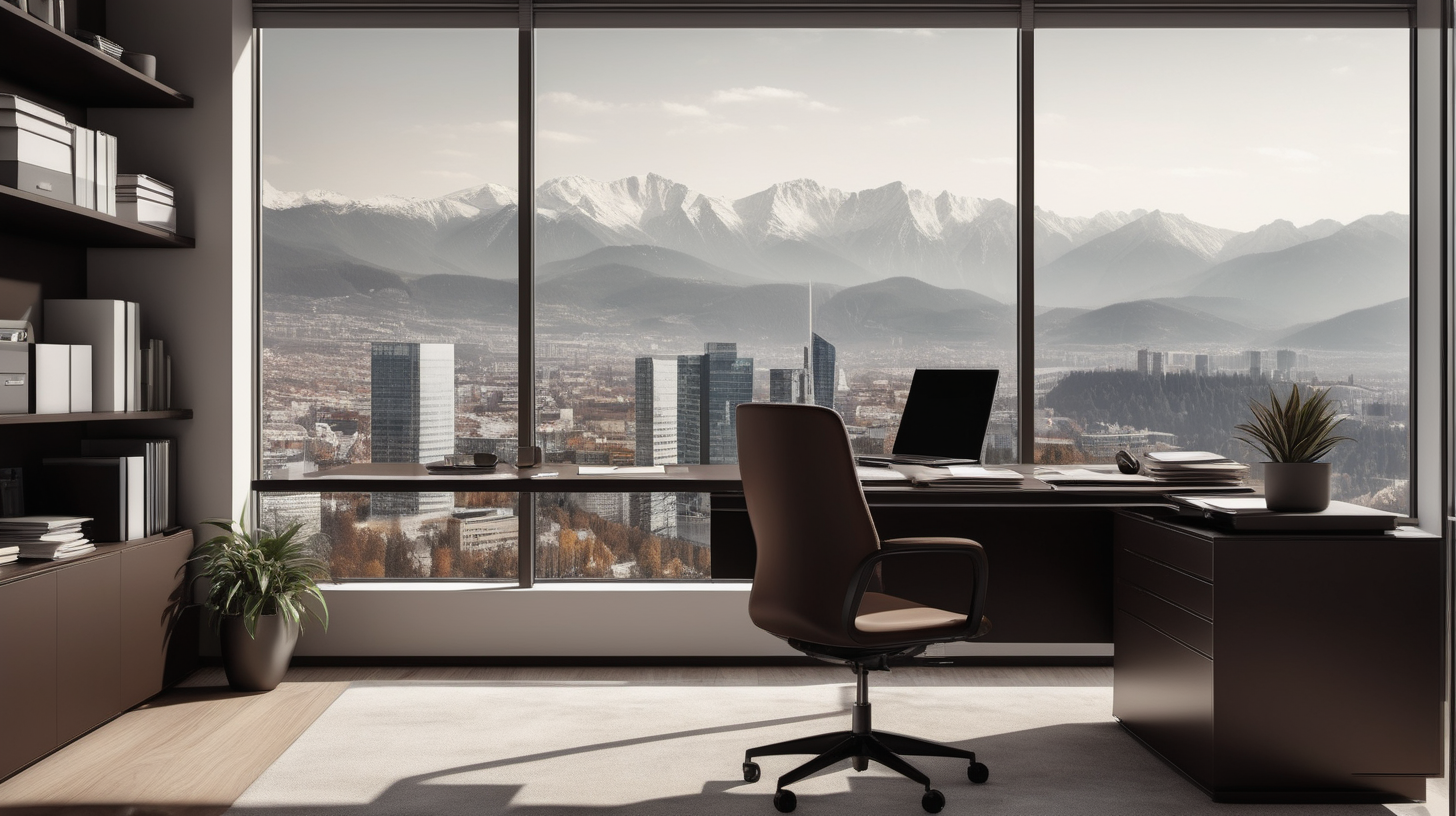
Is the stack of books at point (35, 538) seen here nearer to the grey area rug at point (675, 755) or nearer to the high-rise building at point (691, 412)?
the grey area rug at point (675, 755)

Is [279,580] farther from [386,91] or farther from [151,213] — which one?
[386,91]

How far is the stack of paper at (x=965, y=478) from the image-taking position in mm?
3020

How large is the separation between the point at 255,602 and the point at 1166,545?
3.36 metres

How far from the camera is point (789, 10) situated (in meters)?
4.32

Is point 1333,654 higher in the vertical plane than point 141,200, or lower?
lower

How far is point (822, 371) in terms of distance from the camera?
14.5 ft

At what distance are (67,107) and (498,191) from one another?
1757mm

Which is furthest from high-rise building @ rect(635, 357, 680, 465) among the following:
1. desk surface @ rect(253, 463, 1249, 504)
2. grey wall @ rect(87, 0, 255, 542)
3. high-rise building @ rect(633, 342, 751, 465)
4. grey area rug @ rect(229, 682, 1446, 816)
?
grey wall @ rect(87, 0, 255, 542)

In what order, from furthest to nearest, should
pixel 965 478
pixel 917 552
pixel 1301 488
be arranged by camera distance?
1. pixel 965 478
2. pixel 1301 488
3. pixel 917 552

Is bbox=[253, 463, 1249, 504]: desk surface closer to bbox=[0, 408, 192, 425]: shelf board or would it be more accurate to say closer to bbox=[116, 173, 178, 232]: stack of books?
bbox=[0, 408, 192, 425]: shelf board

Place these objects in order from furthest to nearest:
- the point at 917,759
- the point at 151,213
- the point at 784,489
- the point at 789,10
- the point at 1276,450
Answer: the point at 789,10 → the point at 151,213 → the point at 917,759 → the point at 1276,450 → the point at 784,489

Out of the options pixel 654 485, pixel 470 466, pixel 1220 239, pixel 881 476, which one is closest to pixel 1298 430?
pixel 881 476

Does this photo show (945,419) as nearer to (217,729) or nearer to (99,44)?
(217,729)

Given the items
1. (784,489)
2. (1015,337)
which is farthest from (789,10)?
(784,489)
